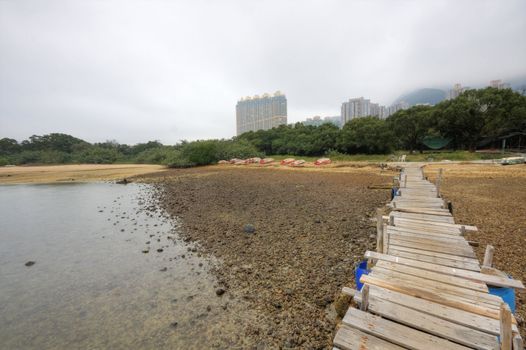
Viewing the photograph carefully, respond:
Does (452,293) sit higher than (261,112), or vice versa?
→ (261,112)

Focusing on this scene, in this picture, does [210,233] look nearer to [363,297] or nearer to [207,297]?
[207,297]

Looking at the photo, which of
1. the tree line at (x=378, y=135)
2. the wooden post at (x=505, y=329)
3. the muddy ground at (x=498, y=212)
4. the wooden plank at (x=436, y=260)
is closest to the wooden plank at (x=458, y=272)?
the wooden plank at (x=436, y=260)

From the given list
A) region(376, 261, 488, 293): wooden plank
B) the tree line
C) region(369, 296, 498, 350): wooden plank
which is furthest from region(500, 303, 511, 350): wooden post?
the tree line

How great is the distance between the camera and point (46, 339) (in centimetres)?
443

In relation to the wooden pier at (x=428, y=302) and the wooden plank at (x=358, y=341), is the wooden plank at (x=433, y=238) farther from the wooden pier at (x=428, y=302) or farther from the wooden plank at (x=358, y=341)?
the wooden plank at (x=358, y=341)

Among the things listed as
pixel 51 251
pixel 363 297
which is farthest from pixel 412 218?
pixel 51 251

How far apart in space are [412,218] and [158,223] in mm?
10469

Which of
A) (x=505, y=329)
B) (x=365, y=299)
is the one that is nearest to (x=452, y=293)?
(x=505, y=329)

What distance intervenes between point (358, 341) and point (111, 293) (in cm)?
604

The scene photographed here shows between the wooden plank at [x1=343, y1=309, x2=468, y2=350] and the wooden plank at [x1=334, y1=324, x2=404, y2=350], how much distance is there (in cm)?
6

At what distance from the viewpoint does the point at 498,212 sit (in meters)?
8.77

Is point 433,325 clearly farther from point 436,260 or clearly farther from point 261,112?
point 261,112

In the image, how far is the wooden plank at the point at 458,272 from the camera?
127 inches

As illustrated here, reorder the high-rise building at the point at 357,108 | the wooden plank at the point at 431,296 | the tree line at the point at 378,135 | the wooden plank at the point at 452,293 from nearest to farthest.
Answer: the wooden plank at the point at 431,296 < the wooden plank at the point at 452,293 < the tree line at the point at 378,135 < the high-rise building at the point at 357,108
